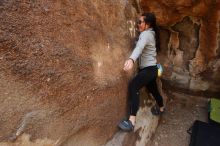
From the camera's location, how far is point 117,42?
2713 mm

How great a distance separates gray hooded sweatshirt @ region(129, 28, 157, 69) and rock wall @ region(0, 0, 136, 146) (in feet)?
0.59

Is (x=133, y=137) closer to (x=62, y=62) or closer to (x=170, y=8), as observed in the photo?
(x=62, y=62)

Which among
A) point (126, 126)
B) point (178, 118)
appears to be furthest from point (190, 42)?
point (126, 126)

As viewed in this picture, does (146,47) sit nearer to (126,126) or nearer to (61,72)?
(126,126)

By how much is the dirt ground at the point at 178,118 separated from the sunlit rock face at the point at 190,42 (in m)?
0.15

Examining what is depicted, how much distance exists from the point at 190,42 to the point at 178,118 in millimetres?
952

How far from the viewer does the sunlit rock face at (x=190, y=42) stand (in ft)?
10.4

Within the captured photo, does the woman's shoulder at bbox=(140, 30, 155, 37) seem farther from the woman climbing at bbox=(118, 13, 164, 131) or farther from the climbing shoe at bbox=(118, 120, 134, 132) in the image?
the climbing shoe at bbox=(118, 120, 134, 132)

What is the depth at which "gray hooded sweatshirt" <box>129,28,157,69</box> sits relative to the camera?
2.51 m

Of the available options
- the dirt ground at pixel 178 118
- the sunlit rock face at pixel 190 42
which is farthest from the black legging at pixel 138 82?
the sunlit rock face at pixel 190 42

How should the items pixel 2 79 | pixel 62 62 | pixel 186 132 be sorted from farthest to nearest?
pixel 186 132, pixel 62 62, pixel 2 79

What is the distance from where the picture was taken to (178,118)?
3.65 metres

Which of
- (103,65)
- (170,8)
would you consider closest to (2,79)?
(103,65)

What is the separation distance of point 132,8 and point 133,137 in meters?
1.33
